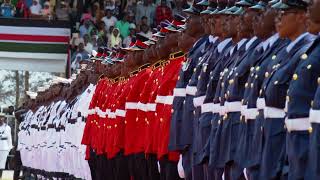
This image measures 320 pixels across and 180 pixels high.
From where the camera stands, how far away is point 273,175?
675cm

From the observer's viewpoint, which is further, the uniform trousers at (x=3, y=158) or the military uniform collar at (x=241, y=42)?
the uniform trousers at (x=3, y=158)

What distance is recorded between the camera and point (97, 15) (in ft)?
117

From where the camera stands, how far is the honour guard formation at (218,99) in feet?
21.0

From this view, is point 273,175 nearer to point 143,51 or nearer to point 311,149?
point 311,149

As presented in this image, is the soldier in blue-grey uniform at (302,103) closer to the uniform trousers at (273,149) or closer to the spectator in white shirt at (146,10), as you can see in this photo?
the uniform trousers at (273,149)

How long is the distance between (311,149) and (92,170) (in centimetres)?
1130

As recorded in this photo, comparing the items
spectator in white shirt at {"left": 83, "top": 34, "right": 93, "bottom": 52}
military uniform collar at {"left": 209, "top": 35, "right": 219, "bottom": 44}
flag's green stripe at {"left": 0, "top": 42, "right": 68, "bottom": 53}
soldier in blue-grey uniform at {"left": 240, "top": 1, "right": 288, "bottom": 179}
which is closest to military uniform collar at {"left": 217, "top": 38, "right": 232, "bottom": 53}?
military uniform collar at {"left": 209, "top": 35, "right": 219, "bottom": 44}

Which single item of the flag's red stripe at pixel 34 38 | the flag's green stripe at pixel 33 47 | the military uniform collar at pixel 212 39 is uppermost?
the military uniform collar at pixel 212 39

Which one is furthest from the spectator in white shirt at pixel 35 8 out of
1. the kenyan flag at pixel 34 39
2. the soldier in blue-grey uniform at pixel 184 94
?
the soldier in blue-grey uniform at pixel 184 94

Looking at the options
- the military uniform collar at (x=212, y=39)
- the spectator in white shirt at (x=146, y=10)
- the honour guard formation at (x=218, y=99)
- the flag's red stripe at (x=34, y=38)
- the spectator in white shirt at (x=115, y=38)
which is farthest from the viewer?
the flag's red stripe at (x=34, y=38)

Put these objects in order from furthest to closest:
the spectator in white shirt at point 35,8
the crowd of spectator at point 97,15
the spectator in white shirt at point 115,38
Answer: the spectator in white shirt at point 35,8 → the crowd of spectator at point 97,15 → the spectator in white shirt at point 115,38

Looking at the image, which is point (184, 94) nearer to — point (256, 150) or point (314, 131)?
point (256, 150)

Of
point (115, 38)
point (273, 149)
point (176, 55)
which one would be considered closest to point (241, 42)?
point (273, 149)

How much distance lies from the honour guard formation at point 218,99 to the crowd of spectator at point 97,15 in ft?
54.7
